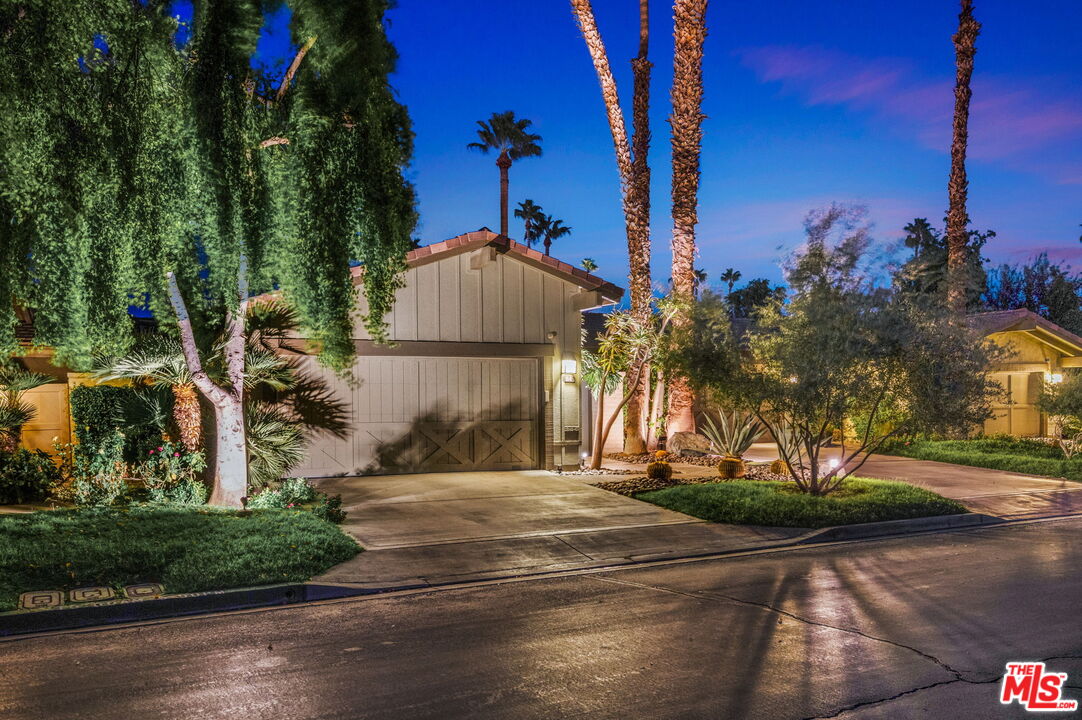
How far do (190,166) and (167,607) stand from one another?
14.6 ft

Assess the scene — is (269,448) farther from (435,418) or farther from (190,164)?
(190,164)

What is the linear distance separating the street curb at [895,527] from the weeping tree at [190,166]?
6.23 m

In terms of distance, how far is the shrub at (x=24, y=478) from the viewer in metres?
11.7

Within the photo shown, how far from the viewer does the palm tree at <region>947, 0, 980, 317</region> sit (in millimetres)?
23609

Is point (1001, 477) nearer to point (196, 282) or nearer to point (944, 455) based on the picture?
point (944, 455)

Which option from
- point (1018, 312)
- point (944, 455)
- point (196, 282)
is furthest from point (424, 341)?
point (1018, 312)

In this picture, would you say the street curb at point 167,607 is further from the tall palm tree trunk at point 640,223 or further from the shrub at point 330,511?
the tall palm tree trunk at point 640,223

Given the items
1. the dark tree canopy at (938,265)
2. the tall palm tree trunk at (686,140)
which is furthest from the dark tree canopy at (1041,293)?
the tall palm tree trunk at (686,140)

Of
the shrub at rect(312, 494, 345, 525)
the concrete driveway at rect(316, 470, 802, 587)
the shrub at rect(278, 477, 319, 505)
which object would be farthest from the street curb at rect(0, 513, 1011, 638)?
the shrub at rect(278, 477, 319, 505)

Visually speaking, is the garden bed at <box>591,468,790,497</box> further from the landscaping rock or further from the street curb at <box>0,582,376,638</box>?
the street curb at <box>0,582,376,638</box>

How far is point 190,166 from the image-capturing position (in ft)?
28.2

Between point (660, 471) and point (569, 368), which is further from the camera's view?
point (569, 368)

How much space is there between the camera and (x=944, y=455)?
773 inches

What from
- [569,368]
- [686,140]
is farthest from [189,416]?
[686,140]
